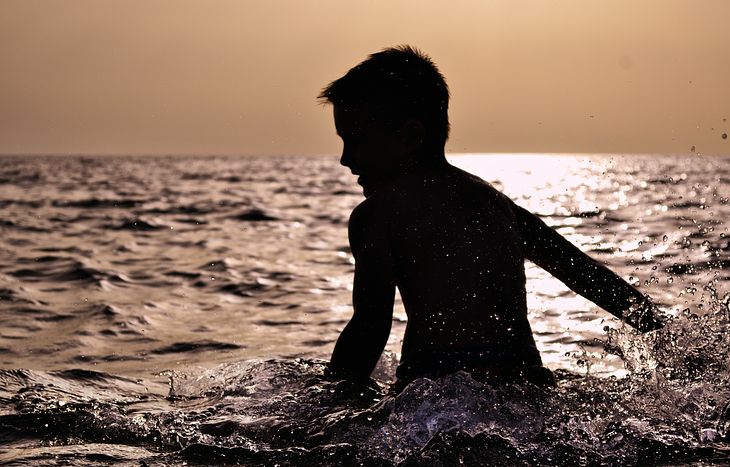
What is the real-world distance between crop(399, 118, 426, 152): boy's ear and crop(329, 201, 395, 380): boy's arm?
0.85 ft

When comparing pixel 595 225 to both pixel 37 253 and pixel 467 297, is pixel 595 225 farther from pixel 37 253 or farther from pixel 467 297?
pixel 467 297

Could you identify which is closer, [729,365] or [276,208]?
[729,365]

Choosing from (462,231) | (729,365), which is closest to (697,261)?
(729,365)

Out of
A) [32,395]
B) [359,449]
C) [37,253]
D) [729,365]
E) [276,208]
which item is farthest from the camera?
[276,208]

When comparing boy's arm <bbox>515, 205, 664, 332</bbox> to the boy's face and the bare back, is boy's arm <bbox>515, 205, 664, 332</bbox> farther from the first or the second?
the boy's face

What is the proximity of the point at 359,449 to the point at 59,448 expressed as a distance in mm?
1072

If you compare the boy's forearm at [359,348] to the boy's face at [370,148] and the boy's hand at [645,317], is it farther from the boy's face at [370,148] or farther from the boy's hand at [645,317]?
the boy's hand at [645,317]

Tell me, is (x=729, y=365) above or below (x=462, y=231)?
below

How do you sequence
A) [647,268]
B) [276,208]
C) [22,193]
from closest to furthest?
[647,268], [276,208], [22,193]

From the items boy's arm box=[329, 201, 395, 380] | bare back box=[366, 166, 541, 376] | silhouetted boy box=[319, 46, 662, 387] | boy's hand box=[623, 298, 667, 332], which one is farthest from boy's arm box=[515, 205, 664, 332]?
boy's arm box=[329, 201, 395, 380]

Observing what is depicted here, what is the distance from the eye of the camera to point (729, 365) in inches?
125

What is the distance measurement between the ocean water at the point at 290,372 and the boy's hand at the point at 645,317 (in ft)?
0.16

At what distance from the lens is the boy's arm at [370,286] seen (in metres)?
2.92

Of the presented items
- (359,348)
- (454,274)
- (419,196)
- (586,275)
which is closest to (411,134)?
(419,196)
